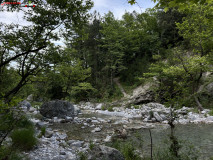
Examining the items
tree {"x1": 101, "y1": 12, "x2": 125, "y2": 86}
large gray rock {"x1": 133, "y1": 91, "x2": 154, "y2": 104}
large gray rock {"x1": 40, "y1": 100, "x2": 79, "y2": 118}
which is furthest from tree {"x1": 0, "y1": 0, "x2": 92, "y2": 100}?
tree {"x1": 101, "y1": 12, "x2": 125, "y2": 86}

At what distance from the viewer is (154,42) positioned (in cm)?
2330

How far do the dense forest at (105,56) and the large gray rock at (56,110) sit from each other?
175 cm

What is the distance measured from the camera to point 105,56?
917 inches

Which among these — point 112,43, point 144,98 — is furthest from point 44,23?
point 112,43

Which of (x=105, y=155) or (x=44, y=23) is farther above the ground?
(x=44, y=23)

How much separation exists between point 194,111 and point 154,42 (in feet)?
49.2

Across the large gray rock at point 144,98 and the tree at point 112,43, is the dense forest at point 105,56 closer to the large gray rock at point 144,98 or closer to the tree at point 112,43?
the tree at point 112,43

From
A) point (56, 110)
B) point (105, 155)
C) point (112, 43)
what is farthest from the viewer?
point (112, 43)

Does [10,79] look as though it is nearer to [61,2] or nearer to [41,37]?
[41,37]

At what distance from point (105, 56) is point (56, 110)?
14.4 m

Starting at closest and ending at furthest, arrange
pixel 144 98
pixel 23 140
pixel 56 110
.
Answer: pixel 23 140 → pixel 56 110 → pixel 144 98

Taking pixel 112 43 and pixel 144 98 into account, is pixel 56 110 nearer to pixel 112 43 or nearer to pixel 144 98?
pixel 144 98

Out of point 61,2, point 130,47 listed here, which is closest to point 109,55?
point 130,47

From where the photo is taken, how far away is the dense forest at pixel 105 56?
3707 mm
